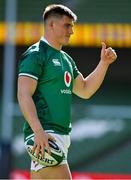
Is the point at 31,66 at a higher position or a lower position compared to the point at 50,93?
higher

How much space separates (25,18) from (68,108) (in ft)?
29.1

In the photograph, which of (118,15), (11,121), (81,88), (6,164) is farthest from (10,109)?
(81,88)

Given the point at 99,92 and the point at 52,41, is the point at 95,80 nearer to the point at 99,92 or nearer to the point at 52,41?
the point at 52,41

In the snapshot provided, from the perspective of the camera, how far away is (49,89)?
4918 mm

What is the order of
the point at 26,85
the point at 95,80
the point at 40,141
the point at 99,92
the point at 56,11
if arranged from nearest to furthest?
1. the point at 40,141
2. the point at 26,85
3. the point at 56,11
4. the point at 95,80
5. the point at 99,92

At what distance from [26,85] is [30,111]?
17 centimetres

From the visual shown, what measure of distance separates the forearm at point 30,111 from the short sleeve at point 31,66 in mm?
142

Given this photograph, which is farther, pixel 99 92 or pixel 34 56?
pixel 99 92

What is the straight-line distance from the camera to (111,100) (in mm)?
13938

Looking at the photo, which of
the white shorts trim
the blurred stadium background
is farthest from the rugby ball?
the blurred stadium background

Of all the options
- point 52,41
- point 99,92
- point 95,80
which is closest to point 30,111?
point 52,41

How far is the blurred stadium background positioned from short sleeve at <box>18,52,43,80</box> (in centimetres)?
676

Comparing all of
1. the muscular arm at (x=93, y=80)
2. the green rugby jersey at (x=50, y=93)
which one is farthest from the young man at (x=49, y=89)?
the muscular arm at (x=93, y=80)

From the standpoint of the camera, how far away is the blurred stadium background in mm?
12516
